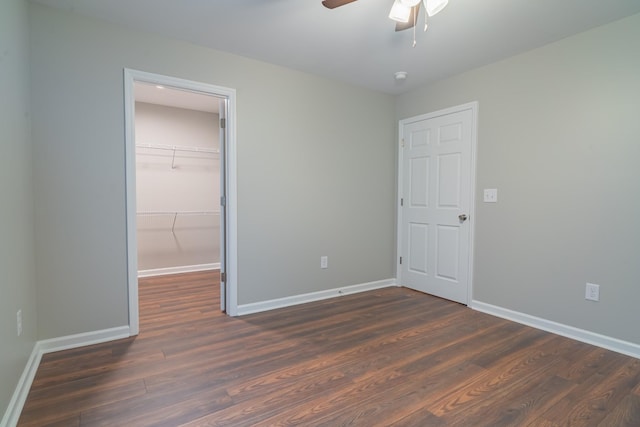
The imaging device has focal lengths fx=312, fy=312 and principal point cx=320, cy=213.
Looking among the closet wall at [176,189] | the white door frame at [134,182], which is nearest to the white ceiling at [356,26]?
the white door frame at [134,182]

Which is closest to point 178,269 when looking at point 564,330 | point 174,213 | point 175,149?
point 174,213

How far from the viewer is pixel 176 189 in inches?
181

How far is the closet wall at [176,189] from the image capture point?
4.34 meters

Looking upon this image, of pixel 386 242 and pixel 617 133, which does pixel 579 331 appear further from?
pixel 386 242

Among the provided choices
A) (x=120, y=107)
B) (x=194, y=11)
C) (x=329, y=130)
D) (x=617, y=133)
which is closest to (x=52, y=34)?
(x=120, y=107)

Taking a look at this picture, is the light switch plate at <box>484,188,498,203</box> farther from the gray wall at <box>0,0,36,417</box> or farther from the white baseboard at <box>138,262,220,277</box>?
the white baseboard at <box>138,262,220,277</box>

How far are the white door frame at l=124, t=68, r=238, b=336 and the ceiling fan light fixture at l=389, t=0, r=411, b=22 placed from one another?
1.56m

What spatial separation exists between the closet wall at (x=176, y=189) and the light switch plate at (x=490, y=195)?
12.2 ft

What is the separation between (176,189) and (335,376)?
12.3ft

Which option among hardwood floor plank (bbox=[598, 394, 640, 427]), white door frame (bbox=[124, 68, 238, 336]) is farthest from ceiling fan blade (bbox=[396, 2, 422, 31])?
hardwood floor plank (bbox=[598, 394, 640, 427])

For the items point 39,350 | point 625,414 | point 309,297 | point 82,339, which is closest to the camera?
point 625,414

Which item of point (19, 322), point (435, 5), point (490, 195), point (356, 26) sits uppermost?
point (356, 26)

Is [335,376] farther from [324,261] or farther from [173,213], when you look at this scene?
[173,213]

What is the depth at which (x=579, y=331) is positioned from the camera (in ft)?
7.89
